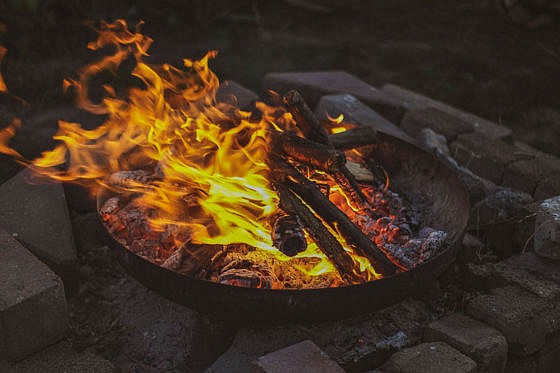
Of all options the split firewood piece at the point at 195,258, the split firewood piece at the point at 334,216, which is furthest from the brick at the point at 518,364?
the split firewood piece at the point at 195,258

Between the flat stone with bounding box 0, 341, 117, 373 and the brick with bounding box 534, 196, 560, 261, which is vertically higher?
the brick with bounding box 534, 196, 560, 261

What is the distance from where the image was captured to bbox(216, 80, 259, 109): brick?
12.7ft

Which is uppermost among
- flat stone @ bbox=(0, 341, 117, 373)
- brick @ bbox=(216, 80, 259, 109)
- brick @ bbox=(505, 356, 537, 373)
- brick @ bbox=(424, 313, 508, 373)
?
brick @ bbox=(216, 80, 259, 109)

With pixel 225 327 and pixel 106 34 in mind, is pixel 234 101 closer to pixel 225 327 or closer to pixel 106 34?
pixel 225 327

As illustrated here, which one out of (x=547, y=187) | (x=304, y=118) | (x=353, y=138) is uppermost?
(x=304, y=118)

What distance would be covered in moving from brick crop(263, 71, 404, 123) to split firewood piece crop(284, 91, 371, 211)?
57.6 inches

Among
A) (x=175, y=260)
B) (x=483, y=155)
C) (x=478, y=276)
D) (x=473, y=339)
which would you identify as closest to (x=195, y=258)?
(x=175, y=260)

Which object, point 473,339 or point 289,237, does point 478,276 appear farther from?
point 289,237

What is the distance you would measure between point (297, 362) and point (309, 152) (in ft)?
2.97

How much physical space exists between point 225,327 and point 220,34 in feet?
13.6

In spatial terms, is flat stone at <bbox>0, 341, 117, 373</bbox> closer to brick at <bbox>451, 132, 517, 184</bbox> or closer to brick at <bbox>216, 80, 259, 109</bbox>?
brick at <bbox>216, 80, 259, 109</bbox>

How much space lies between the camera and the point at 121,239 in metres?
2.64

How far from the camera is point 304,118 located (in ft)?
8.94

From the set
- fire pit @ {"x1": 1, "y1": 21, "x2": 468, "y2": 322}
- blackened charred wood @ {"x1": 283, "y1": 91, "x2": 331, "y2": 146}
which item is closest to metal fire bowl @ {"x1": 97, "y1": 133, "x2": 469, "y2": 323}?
fire pit @ {"x1": 1, "y1": 21, "x2": 468, "y2": 322}
